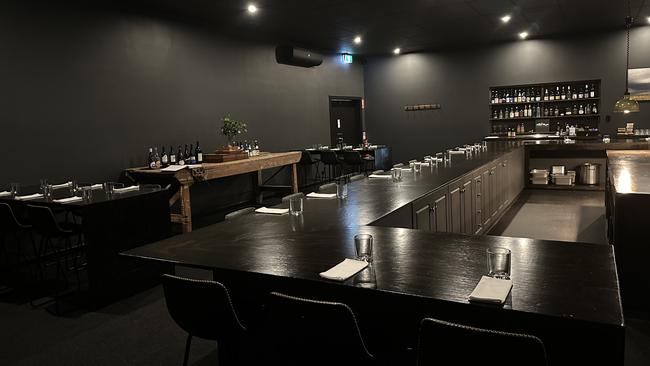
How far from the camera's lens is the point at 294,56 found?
923cm

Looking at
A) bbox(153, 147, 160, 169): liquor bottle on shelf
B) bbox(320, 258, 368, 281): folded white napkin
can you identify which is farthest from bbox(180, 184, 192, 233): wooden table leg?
bbox(320, 258, 368, 281): folded white napkin

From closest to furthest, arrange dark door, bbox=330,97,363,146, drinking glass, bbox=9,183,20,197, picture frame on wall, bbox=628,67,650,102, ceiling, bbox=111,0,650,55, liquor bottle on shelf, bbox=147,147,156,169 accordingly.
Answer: drinking glass, bbox=9,183,20,197
liquor bottle on shelf, bbox=147,147,156,169
ceiling, bbox=111,0,650,55
picture frame on wall, bbox=628,67,650,102
dark door, bbox=330,97,363,146

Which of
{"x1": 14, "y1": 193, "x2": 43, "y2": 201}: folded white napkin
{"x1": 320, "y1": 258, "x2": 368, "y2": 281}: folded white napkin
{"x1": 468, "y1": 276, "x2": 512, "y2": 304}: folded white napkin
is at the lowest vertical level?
{"x1": 468, "y1": 276, "x2": 512, "y2": 304}: folded white napkin

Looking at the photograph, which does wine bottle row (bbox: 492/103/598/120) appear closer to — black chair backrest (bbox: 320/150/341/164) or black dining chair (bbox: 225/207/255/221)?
black chair backrest (bbox: 320/150/341/164)

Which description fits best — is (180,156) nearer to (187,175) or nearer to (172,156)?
(172,156)

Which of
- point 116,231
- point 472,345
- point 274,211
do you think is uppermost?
point 274,211

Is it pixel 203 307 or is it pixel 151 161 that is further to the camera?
pixel 151 161

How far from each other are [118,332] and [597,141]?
8.04 m

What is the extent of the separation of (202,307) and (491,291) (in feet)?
3.74

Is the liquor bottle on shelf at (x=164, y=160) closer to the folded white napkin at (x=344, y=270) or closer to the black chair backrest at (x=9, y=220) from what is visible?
the black chair backrest at (x=9, y=220)

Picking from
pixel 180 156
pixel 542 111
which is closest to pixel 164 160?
pixel 180 156

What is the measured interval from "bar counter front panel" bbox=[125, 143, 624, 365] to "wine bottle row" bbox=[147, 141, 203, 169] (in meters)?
3.59

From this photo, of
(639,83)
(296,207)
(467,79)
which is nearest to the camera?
(296,207)

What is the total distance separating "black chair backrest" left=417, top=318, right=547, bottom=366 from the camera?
4.26 ft
